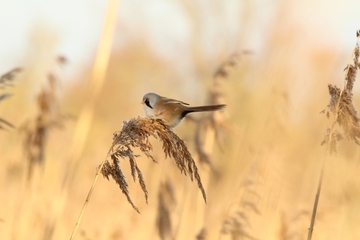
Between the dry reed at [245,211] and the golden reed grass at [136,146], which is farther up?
the dry reed at [245,211]

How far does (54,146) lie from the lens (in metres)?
5.96

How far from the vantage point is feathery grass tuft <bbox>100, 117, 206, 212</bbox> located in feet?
5.34

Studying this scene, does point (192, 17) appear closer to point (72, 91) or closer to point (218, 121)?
point (72, 91)

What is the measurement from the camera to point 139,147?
1.65 m

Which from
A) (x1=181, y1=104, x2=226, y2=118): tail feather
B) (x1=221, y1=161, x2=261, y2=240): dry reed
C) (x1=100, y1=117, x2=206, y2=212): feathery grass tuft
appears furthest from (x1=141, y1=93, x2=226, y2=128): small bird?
(x1=100, y1=117, x2=206, y2=212): feathery grass tuft

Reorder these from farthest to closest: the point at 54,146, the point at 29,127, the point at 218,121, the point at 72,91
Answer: the point at 72,91
the point at 54,146
the point at 218,121
the point at 29,127

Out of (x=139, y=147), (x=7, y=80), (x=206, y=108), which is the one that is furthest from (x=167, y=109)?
(x=139, y=147)

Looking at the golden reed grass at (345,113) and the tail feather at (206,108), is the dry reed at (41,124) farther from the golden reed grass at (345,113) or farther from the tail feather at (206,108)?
the golden reed grass at (345,113)

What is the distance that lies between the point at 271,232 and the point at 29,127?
159cm

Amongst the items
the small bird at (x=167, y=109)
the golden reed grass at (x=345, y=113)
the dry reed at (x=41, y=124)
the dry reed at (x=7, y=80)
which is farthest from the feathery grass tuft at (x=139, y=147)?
the dry reed at (x=41, y=124)

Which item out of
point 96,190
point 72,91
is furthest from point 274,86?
point 72,91

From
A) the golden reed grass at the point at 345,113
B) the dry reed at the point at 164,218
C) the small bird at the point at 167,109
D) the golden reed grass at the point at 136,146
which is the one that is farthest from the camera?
the dry reed at the point at 164,218

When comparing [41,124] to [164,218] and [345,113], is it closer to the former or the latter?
[164,218]

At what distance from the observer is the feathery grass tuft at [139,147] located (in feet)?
5.34
